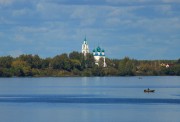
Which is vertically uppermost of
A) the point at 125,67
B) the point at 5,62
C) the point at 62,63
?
the point at 5,62

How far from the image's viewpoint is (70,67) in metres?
154

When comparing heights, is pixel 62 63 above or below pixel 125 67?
above

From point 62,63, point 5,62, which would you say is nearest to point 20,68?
point 5,62

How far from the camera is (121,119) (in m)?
41.0

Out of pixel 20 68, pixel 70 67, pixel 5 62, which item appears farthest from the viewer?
pixel 70 67

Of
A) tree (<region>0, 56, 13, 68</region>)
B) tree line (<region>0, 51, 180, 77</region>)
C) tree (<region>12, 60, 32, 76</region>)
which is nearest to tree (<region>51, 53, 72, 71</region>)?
tree line (<region>0, 51, 180, 77</region>)

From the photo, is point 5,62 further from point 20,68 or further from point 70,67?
point 70,67

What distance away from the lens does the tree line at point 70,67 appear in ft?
484

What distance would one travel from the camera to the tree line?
147 metres

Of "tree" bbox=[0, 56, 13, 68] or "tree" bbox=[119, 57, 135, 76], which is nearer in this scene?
"tree" bbox=[0, 56, 13, 68]

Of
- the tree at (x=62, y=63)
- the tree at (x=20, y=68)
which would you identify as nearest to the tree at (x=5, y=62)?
the tree at (x=20, y=68)

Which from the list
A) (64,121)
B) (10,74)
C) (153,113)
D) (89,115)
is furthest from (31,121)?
(10,74)

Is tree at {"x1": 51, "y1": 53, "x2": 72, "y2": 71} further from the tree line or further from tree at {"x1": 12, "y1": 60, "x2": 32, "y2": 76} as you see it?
tree at {"x1": 12, "y1": 60, "x2": 32, "y2": 76}

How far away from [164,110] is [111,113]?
4.91 meters
